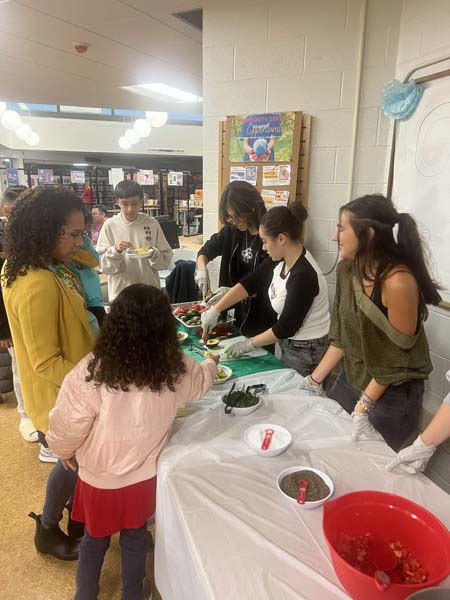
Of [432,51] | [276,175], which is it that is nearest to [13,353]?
[276,175]

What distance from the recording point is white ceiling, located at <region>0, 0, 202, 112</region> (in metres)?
2.65

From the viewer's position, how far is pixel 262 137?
259 centimetres

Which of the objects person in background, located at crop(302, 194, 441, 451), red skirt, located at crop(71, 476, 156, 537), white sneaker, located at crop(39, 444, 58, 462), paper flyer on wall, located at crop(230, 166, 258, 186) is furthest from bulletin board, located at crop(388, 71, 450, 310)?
white sneaker, located at crop(39, 444, 58, 462)

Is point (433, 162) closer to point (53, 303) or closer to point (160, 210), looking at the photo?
point (53, 303)

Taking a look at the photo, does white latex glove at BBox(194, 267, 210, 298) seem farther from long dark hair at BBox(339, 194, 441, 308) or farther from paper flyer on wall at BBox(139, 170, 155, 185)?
paper flyer on wall at BBox(139, 170, 155, 185)

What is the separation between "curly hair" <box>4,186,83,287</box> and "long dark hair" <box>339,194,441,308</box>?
995 millimetres

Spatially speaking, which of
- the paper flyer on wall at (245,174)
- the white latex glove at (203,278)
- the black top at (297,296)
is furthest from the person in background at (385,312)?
the paper flyer on wall at (245,174)

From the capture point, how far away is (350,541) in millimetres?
831

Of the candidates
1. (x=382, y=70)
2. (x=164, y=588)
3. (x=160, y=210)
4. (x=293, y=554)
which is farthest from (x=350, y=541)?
(x=160, y=210)

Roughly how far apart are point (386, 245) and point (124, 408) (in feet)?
3.13

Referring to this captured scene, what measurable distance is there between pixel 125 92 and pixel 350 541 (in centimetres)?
545

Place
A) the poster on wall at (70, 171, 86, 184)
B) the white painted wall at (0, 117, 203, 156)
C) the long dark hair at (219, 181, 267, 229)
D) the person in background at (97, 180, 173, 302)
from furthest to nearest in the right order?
1. the white painted wall at (0, 117, 203, 156)
2. the poster on wall at (70, 171, 86, 184)
3. the person in background at (97, 180, 173, 302)
4. the long dark hair at (219, 181, 267, 229)

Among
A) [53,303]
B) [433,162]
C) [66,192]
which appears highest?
[433,162]

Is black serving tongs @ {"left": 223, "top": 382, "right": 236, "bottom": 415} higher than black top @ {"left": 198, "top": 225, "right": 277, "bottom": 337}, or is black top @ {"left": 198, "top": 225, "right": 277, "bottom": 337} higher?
black top @ {"left": 198, "top": 225, "right": 277, "bottom": 337}
